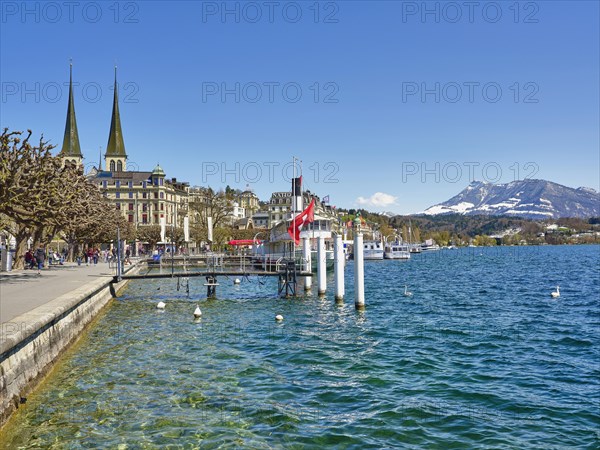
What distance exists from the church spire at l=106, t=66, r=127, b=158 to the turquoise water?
13351 centimetres

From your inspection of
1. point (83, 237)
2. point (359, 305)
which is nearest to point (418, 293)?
point (359, 305)

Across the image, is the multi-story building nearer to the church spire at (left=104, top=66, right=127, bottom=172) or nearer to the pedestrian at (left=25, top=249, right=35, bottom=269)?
the church spire at (left=104, top=66, right=127, bottom=172)

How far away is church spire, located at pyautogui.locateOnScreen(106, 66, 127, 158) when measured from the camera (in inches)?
6147

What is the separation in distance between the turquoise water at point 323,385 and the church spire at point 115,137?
13351cm

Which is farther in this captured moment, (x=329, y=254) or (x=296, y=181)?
(x=329, y=254)

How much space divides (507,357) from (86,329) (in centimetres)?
1846

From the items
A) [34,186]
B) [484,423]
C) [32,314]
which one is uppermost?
[34,186]

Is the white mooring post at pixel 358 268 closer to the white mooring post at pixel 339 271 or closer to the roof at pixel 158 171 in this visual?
the white mooring post at pixel 339 271

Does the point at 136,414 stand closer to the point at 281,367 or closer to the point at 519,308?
the point at 281,367

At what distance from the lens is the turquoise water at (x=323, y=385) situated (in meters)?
12.4

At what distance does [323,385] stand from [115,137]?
15238cm

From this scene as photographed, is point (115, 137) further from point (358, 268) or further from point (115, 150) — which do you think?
point (358, 268)

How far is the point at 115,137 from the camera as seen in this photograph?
15688 centimetres

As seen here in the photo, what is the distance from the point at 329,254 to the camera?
75.9m
